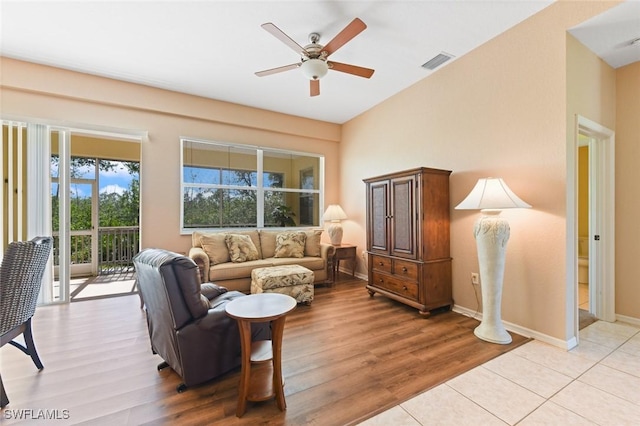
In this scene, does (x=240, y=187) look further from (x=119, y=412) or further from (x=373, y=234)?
(x=119, y=412)

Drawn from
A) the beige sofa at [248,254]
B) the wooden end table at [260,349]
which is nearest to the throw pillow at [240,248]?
the beige sofa at [248,254]

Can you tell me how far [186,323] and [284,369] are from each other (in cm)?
82

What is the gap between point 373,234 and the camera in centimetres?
381

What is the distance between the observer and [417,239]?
3104mm

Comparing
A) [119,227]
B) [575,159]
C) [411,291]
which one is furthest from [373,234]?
[119,227]

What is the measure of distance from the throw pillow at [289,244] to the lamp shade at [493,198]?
264 cm

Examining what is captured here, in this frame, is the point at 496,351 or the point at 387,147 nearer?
the point at 496,351

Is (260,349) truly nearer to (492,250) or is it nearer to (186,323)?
(186,323)

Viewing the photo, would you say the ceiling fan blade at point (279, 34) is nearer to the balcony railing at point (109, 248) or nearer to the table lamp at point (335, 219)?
the table lamp at point (335, 219)

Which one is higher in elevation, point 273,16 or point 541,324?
point 273,16

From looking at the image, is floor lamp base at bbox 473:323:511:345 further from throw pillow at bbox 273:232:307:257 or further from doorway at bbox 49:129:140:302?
doorway at bbox 49:129:140:302

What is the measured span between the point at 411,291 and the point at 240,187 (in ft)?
11.1

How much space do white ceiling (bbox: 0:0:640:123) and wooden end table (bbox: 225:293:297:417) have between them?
8.46 ft

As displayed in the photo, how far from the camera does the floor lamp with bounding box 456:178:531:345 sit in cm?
246
